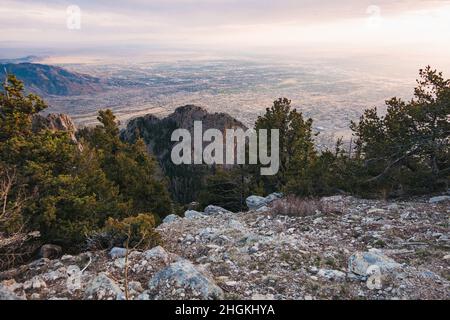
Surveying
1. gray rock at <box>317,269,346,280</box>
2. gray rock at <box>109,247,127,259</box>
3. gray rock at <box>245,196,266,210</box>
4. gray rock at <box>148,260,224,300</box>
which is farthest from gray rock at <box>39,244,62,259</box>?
gray rock at <box>245,196,266,210</box>

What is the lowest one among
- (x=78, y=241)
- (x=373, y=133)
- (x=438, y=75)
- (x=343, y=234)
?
(x=78, y=241)

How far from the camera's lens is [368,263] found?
773 centimetres

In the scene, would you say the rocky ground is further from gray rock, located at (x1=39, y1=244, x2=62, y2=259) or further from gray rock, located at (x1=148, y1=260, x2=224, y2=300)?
gray rock, located at (x1=39, y1=244, x2=62, y2=259)

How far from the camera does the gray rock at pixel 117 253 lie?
28.9 ft

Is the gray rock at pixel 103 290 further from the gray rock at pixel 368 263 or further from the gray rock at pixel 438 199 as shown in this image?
the gray rock at pixel 438 199

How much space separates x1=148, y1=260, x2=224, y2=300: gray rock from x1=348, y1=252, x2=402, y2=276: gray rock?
3.19 meters

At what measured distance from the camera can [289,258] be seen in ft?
27.8

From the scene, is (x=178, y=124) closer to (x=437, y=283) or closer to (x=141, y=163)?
(x=141, y=163)

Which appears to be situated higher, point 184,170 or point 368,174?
point 368,174

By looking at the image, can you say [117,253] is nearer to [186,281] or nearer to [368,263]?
[186,281]

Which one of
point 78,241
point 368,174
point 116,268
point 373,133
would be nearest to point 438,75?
point 373,133

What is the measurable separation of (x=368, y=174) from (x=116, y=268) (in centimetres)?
1309

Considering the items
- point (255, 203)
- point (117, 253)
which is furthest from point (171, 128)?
point (117, 253)

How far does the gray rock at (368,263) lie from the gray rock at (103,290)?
5084 mm
